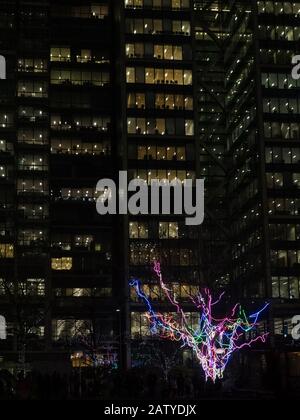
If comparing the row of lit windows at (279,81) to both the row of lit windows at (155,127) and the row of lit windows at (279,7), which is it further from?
the row of lit windows at (155,127)

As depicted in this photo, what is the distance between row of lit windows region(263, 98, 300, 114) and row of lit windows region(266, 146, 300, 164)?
5.02 meters

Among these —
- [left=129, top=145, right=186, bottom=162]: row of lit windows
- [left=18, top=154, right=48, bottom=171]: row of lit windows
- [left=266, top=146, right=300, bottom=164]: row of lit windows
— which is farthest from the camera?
[left=18, top=154, right=48, bottom=171]: row of lit windows

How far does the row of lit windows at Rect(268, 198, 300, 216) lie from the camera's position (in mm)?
91750

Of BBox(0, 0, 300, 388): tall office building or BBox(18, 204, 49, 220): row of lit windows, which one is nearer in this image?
BBox(0, 0, 300, 388): tall office building

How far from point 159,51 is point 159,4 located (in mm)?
6868

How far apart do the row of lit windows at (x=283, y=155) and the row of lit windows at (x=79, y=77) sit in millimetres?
28744

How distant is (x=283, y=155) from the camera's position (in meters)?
94.0

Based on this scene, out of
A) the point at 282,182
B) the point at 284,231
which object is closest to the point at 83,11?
the point at 282,182

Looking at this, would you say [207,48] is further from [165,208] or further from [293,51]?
[165,208]

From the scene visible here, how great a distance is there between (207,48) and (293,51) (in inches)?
859

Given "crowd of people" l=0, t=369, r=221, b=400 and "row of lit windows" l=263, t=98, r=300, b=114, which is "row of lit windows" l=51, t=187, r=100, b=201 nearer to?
"row of lit windows" l=263, t=98, r=300, b=114

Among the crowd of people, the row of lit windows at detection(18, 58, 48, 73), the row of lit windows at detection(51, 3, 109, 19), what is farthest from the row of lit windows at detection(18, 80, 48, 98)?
the crowd of people

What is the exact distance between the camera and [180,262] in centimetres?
8994
